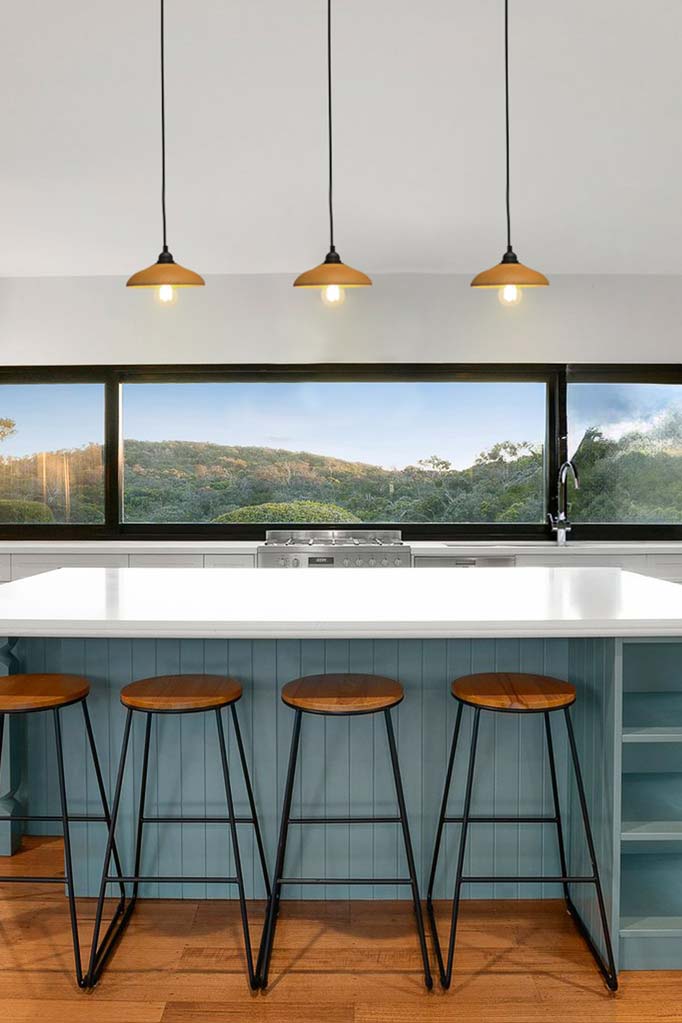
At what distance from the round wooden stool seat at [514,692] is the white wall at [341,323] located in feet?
10.0

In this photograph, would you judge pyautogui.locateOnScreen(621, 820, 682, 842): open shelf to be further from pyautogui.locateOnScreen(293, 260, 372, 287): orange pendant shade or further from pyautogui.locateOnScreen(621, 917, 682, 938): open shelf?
pyautogui.locateOnScreen(293, 260, 372, 287): orange pendant shade

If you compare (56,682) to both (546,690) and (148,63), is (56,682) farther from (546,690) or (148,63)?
(148,63)

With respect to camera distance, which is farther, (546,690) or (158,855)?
(158,855)

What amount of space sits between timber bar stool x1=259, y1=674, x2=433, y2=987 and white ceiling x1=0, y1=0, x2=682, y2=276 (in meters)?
2.11

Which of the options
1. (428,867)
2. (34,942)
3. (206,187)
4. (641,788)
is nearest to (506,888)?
(428,867)

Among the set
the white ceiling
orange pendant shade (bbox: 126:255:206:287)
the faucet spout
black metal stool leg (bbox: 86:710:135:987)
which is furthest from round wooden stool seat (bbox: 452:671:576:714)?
the faucet spout

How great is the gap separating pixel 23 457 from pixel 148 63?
304 cm

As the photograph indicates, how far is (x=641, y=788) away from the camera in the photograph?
2525 mm

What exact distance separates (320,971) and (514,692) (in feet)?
3.03

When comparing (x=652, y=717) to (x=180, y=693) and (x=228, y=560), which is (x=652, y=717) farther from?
(x=228, y=560)

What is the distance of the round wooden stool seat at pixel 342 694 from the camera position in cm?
222

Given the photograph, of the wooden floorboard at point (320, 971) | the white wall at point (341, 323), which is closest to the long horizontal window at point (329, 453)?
the white wall at point (341, 323)

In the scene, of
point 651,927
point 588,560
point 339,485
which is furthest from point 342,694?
point 339,485

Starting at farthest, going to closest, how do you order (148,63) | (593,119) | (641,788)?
(593,119) < (148,63) < (641,788)
